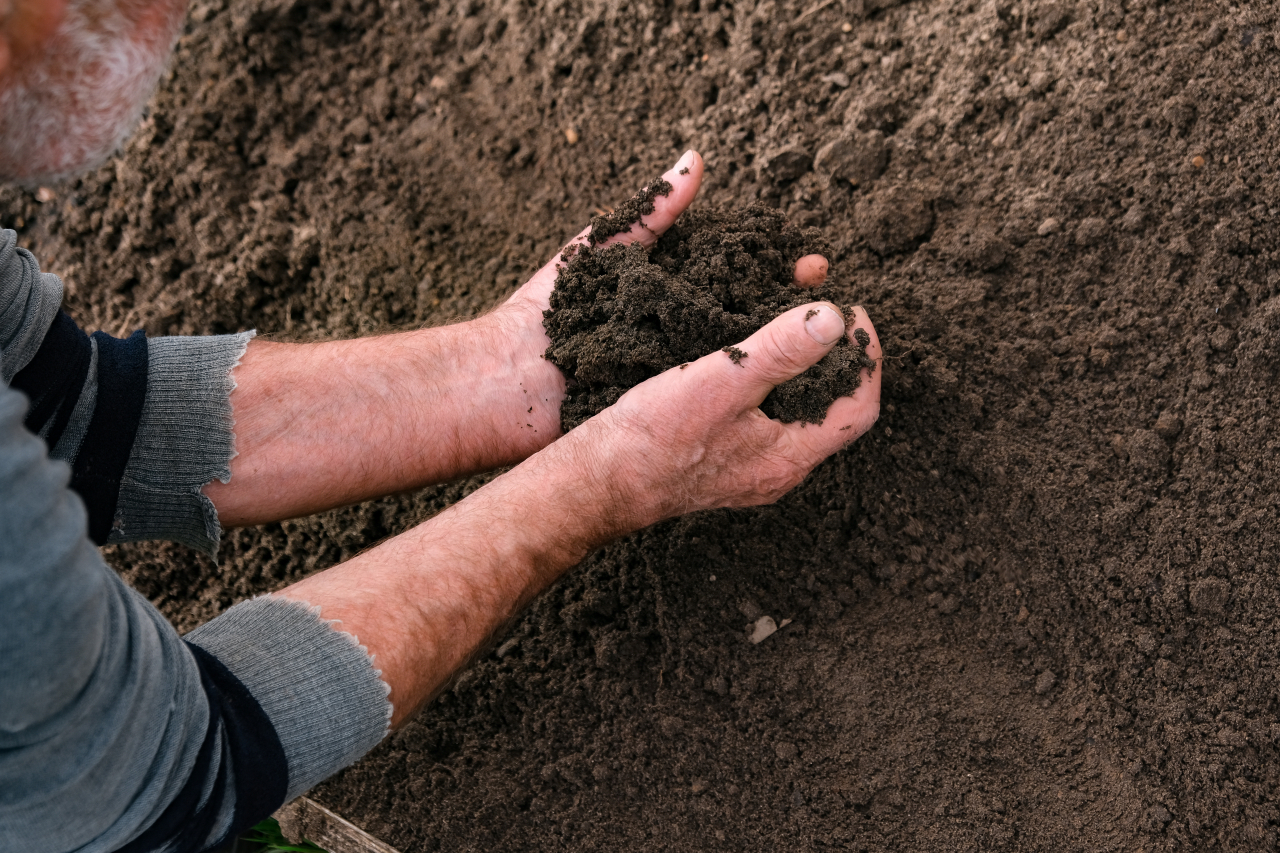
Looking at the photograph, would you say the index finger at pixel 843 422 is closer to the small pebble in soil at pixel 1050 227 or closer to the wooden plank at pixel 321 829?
the small pebble in soil at pixel 1050 227

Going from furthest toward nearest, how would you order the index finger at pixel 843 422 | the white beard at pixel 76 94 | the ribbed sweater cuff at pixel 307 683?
1. the index finger at pixel 843 422
2. the ribbed sweater cuff at pixel 307 683
3. the white beard at pixel 76 94

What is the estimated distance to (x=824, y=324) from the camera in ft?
5.46

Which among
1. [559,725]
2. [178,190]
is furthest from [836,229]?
[178,190]

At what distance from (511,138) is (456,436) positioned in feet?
3.85

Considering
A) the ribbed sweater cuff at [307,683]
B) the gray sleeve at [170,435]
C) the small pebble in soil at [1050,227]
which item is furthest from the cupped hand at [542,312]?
the ribbed sweater cuff at [307,683]

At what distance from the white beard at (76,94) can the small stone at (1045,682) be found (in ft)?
7.05

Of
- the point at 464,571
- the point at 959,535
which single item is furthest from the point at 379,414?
the point at 959,535

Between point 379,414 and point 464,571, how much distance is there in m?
0.58

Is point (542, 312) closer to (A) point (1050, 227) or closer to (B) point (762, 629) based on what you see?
(B) point (762, 629)

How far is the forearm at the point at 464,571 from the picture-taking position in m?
1.66

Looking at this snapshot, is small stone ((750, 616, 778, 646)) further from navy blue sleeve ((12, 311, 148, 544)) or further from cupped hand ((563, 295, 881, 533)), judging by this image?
navy blue sleeve ((12, 311, 148, 544))

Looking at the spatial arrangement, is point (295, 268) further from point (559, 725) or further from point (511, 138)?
point (559, 725)

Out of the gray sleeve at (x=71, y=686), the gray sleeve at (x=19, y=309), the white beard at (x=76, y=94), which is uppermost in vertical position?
the white beard at (x=76, y=94)

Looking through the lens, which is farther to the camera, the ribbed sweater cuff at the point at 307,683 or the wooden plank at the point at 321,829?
the wooden plank at the point at 321,829
